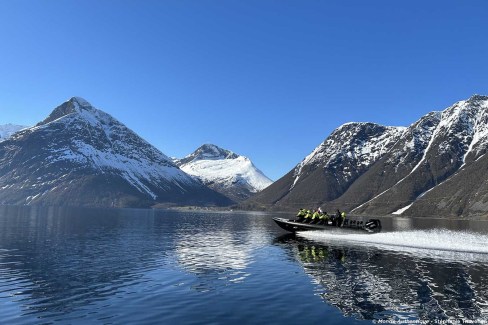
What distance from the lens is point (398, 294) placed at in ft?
102

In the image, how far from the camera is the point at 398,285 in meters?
34.6

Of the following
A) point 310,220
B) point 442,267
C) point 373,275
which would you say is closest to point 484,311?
point 373,275

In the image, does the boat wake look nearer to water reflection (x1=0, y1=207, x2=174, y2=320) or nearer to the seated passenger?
the seated passenger

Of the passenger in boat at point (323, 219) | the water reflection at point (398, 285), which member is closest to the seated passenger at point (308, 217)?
the passenger in boat at point (323, 219)

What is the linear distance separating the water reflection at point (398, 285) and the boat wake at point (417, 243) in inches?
190

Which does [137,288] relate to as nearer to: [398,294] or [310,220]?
[398,294]

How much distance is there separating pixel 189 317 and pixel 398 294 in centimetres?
1637

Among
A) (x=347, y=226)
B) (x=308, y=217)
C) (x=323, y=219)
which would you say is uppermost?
(x=308, y=217)

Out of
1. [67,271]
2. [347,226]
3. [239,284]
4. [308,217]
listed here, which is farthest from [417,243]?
[67,271]

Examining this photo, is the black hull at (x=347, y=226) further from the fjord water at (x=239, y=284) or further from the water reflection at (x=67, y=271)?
the water reflection at (x=67, y=271)

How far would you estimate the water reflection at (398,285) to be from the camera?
2636 centimetres

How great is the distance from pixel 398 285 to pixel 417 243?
106 feet

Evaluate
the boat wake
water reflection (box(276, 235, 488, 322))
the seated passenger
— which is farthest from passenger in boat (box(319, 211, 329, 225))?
water reflection (box(276, 235, 488, 322))

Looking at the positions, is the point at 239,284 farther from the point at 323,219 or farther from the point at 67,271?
the point at 323,219
